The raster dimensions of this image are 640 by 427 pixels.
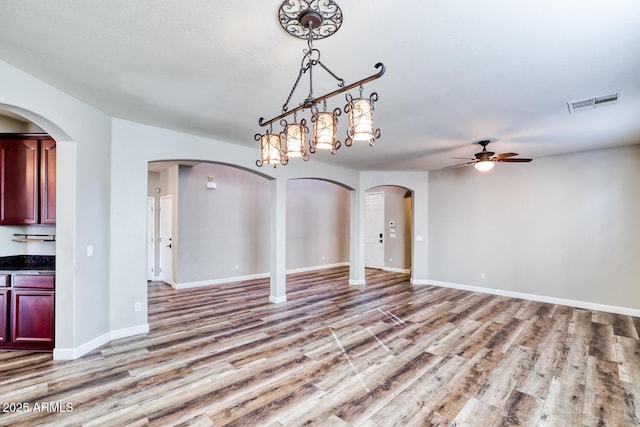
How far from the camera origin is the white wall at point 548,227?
4.97 metres

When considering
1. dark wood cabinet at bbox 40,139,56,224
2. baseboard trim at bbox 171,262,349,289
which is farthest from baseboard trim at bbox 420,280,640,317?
dark wood cabinet at bbox 40,139,56,224

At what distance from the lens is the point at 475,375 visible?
9.64ft

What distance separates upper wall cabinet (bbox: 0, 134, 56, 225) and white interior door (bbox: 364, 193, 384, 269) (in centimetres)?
759

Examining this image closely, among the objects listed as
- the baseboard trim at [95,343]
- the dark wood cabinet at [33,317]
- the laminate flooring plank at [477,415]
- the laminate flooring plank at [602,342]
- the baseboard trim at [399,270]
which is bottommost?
the baseboard trim at [399,270]

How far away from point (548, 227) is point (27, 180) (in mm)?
8038

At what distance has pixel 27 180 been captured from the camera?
3.54 meters

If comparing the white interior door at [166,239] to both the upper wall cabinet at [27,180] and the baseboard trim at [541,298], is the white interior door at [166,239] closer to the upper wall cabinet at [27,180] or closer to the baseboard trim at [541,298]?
the upper wall cabinet at [27,180]

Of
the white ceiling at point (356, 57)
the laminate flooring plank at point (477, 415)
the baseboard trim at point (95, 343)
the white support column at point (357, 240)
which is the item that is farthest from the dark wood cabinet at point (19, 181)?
the white support column at point (357, 240)

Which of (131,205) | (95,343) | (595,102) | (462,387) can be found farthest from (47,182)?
(595,102)

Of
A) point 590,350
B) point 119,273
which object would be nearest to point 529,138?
point 590,350

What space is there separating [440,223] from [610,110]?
4044 mm

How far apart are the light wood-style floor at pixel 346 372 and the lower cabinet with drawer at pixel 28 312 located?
0.18m

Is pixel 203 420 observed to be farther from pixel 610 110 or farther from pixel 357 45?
pixel 610 110

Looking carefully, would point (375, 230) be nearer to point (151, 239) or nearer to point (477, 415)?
point (151, 239)
